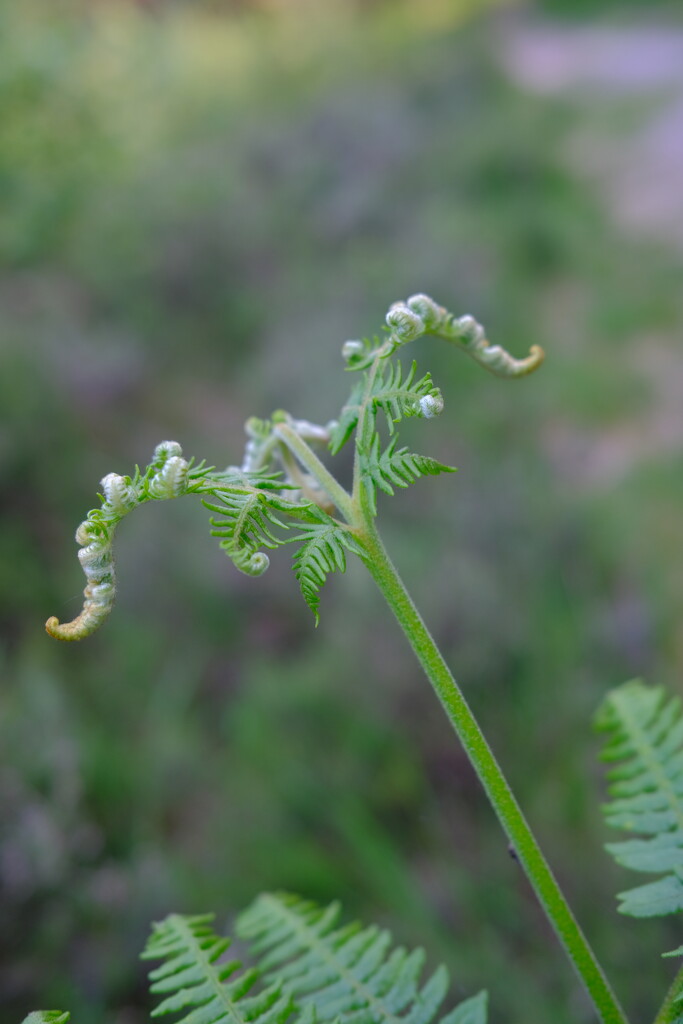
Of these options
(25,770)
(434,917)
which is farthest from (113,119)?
(434,917)

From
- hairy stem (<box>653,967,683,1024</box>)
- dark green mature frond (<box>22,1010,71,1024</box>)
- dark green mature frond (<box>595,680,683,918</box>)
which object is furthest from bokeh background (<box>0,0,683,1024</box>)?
dark green mature frond (<box>22,1010,71,1024</box>)

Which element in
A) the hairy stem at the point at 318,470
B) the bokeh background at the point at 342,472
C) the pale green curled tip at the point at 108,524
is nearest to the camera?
the pale green curled tip at the point at 108,524

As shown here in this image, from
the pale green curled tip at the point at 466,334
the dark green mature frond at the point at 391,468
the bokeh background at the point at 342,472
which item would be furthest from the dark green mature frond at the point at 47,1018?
the bokeh background at the point at 342,472

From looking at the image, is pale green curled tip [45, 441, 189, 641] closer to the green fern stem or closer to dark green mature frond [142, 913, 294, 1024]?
the green fern stem

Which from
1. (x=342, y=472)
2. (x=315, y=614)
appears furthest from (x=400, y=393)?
(x=342, y=472)

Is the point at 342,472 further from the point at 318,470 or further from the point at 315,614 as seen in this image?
the point at 315,614

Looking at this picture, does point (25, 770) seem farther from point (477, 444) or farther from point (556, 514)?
point (477, 444)

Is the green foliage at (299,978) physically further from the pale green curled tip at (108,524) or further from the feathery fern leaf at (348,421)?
the feathery fern leaf at (348,421)

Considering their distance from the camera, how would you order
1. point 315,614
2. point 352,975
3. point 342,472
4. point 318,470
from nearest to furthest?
point 315,614 → point 318,470 → point 352,975 → point 342,472
